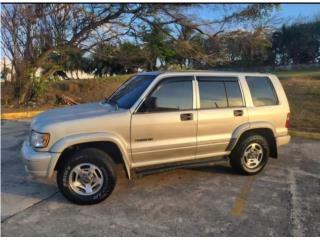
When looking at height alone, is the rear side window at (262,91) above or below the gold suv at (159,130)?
above

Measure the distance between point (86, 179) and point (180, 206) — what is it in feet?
4.20

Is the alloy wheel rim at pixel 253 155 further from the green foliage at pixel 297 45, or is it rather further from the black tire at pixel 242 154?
the green foliage at pixel 297 45

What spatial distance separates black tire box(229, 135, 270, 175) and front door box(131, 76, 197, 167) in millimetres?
811

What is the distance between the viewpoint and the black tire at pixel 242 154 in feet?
19.0

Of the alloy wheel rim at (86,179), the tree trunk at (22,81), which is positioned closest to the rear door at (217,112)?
the alloy wheel rim at (86,179)

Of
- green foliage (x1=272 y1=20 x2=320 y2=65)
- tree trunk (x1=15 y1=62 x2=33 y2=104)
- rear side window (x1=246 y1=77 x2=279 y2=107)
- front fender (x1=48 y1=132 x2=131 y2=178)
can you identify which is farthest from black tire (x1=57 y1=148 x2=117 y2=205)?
green foliage (x1=272 y1=20 x2=320 y2=65)

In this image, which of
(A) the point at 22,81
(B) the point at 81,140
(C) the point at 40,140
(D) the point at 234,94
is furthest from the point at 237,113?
(A) the point at 22,81

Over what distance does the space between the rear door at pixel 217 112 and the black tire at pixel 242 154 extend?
0.25 meters

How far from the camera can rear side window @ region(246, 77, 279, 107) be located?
594 centimetres

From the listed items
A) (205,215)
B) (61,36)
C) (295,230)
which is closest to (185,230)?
(205,215)

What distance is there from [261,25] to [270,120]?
12.4 m

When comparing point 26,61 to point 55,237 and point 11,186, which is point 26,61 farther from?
point 55,237

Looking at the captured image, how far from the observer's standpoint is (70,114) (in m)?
4.96

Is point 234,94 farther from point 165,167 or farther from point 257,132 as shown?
point 165,167
